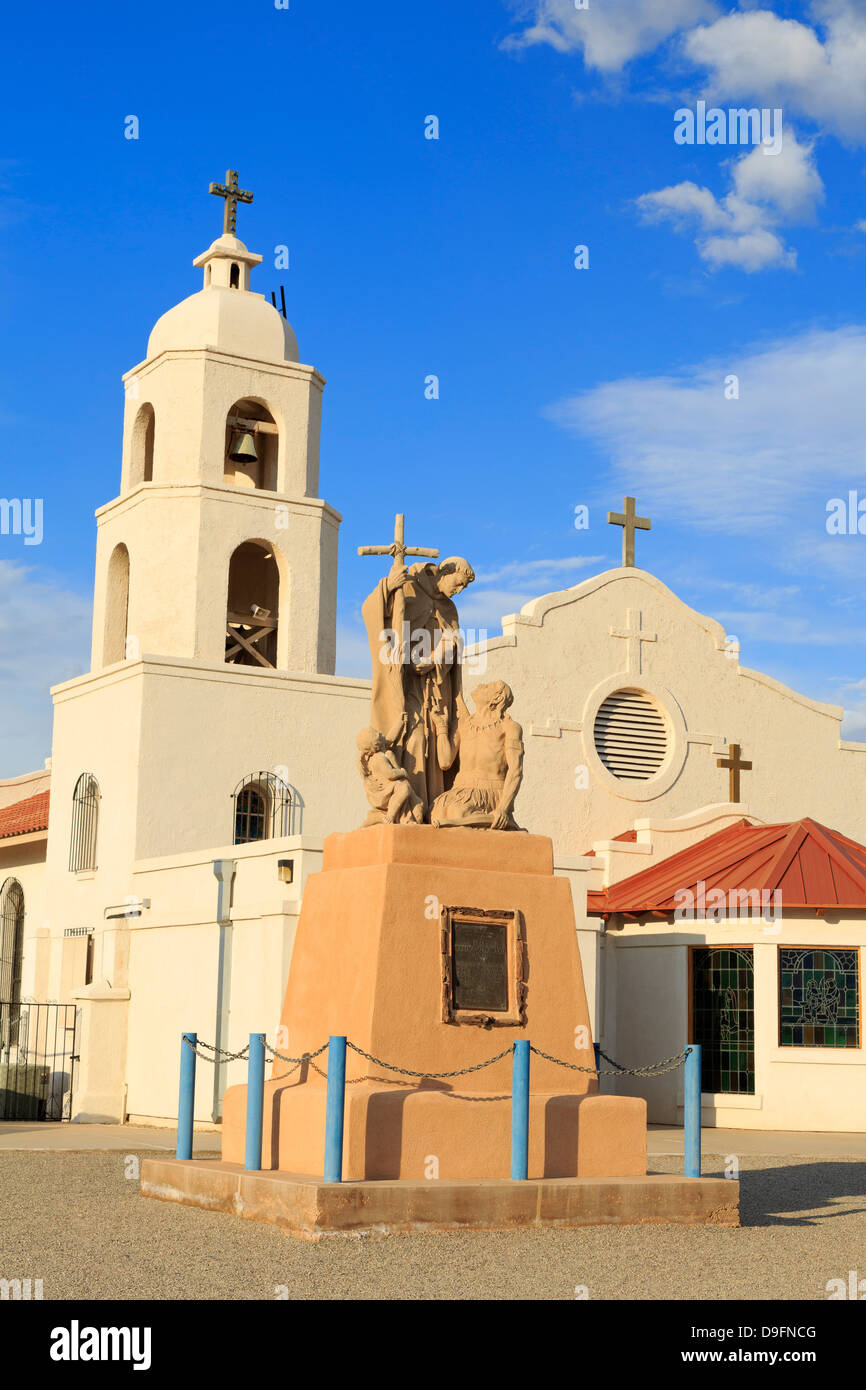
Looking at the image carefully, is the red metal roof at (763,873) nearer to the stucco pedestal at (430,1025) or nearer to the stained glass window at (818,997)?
the stained glass window at (818,997)

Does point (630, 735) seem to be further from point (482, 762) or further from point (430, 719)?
point (482, 762)

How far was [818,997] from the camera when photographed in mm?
21109

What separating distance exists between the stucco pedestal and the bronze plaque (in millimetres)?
68

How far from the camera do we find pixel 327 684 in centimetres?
2359

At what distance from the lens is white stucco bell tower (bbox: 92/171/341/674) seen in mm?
23391

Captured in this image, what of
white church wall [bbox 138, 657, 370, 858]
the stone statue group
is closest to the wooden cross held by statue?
the stone statue group

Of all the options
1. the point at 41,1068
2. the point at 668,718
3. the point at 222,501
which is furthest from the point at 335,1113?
the point at 668,718

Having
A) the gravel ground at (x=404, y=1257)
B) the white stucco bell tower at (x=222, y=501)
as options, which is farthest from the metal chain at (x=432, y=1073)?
the white stucco bell tower at (x=222, y=501)

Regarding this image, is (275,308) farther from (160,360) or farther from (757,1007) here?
(757,1007)

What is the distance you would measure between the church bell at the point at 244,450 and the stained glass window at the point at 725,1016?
32.3ft

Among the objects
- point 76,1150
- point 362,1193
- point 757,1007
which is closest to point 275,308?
point 757,1007

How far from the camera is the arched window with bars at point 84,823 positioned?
2334cm

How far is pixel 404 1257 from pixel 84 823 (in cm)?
1574

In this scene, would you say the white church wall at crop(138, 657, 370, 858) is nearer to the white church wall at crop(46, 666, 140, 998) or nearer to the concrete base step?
the white church wall at crop(46, 666, 140, 998)
